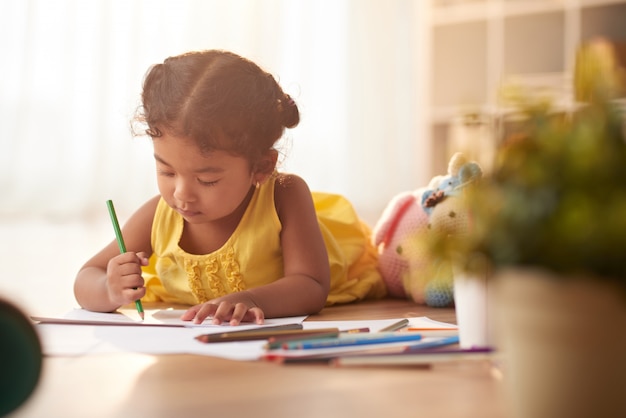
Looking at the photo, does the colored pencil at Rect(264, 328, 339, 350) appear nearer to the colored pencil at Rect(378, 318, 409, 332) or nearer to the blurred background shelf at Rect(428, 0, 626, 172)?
the colored pencil at Rect(378, 318, 409, 332)

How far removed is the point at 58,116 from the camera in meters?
3.71

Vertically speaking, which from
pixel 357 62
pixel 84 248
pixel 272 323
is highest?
pixel 357 62

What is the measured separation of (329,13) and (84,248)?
2.23 meters

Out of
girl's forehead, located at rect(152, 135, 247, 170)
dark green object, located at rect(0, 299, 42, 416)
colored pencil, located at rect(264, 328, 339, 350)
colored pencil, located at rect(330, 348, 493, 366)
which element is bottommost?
colored pencil, located at rect(264, 328, 339, 350)

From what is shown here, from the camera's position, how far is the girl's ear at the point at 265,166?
115 cm

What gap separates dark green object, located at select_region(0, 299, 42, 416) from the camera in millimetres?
484

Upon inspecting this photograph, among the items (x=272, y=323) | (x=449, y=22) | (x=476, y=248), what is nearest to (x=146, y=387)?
(x=476, y=248)

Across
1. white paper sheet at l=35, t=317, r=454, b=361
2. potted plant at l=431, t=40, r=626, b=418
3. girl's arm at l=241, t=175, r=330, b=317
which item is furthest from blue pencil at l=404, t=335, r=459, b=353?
girl's arm at l=241, t=175, r=330, b=317

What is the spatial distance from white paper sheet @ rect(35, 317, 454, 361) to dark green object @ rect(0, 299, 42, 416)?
0.12m

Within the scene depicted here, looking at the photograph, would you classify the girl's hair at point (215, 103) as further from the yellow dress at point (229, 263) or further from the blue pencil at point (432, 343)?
the blue pencil at point (432, 343)

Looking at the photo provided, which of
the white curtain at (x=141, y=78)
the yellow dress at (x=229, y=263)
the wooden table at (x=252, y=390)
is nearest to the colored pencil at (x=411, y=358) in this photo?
the wooden table at (x=252, y=390)

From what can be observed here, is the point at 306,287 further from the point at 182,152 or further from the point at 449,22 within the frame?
the point at 449,22

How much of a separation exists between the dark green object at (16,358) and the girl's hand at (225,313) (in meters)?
0.41

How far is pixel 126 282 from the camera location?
104 centimetres
